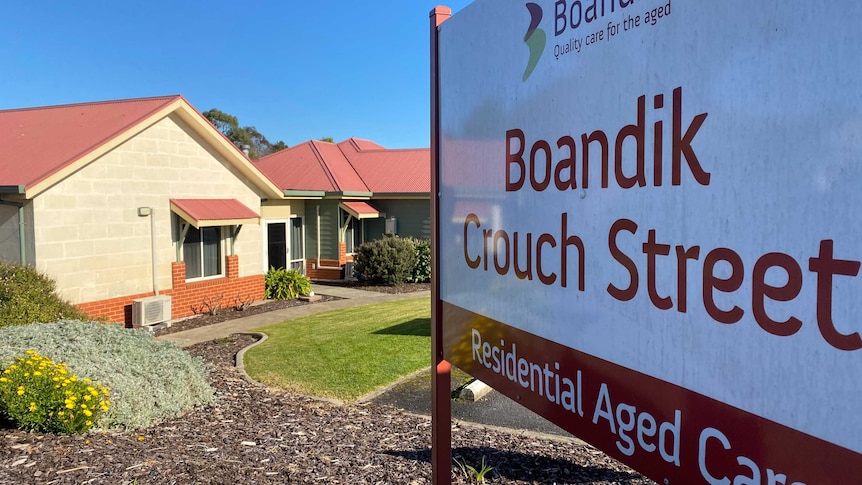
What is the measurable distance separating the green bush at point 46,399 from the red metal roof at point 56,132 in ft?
21.6

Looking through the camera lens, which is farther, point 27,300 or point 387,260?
point 387,260

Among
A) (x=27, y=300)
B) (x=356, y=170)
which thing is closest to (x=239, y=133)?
(x=356, y=170)

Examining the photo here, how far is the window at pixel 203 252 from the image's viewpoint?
14156mm

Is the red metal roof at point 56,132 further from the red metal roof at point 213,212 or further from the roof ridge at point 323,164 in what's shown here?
the roof ridge at point 323,164

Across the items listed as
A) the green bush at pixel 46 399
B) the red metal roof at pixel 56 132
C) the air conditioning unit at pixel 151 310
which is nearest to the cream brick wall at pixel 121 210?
the red metal roof at pixel 56 132

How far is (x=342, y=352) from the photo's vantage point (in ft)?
32.0

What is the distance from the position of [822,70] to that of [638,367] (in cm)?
97

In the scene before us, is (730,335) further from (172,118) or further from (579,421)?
(172,118)

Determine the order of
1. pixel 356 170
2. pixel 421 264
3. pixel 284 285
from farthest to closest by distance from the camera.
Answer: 1. pixel 356 170
2. pixel 421 264
3. pixel 284 285

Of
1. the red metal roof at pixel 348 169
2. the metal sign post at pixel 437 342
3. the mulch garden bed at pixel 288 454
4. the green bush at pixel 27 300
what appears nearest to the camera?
the metal sign post at pixel 437 342

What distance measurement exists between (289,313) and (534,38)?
504 inches

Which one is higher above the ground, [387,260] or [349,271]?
[387,260]

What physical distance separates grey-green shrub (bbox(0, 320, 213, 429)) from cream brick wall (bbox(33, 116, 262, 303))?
4.79 meters

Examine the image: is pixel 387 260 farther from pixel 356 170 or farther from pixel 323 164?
pixel 356 170
